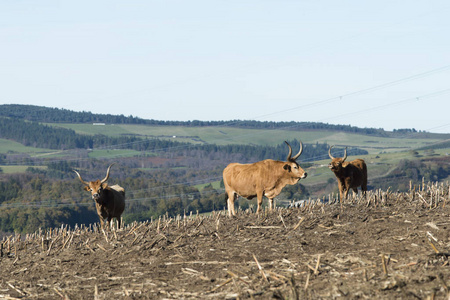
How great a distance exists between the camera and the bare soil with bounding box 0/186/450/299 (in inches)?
400

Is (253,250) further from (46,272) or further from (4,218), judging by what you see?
(4,218)

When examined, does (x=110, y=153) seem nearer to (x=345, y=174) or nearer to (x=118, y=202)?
(x=118, y=202)

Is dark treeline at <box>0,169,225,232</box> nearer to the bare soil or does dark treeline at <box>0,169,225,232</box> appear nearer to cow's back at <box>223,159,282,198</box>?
cow's back at <box>223,159,282,198</box>

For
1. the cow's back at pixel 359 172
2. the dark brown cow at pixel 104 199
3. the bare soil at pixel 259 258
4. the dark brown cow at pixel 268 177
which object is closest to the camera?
the bare soil at pixel 259 258

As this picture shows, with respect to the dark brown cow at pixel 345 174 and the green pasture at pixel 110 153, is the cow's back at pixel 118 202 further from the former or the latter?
the green pasture at pixel 110 153

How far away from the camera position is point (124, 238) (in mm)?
16625

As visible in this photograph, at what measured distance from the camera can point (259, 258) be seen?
1311 centimetres

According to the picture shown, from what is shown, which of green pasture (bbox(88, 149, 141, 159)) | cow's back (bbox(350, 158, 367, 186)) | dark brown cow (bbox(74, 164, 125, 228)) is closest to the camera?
dark brown cow (bbox(74, 164, 125, 228))

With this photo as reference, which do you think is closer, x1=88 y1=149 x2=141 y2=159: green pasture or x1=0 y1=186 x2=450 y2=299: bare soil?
x1=0 y1=186 x2=450 y2=299: bare soil

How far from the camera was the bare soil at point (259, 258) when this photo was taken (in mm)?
10164

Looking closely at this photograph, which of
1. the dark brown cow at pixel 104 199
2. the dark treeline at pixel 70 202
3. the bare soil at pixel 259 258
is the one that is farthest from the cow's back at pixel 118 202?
the dark treeline at pixel 70 202

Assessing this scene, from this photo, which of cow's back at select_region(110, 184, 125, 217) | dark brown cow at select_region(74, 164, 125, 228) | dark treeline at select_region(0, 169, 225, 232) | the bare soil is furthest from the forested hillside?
the bare soil

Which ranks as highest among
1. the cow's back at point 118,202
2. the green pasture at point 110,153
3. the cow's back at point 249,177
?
the cow's back at point 249,177

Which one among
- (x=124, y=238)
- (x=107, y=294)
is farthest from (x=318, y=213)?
(x=107, y=294)
